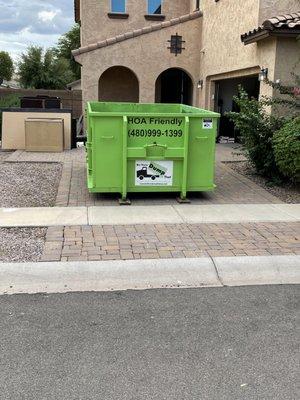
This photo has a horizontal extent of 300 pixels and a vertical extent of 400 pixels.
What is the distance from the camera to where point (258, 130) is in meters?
9.89

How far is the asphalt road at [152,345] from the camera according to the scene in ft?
10.7

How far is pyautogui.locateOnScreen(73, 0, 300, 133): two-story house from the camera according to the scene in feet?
38.9

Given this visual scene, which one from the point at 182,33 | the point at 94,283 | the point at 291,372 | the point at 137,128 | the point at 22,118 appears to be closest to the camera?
the point at 291,372

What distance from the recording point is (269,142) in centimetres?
974

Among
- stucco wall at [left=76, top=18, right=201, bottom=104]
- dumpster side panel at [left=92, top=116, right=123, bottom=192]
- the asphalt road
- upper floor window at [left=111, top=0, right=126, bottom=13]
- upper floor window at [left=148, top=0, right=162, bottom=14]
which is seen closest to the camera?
the asphalt road

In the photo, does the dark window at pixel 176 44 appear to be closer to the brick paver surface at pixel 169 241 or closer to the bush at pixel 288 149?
the bush at pixel 288 149

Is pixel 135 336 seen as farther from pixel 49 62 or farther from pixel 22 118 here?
pixel 49 62

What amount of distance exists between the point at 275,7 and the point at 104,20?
10.1 metres

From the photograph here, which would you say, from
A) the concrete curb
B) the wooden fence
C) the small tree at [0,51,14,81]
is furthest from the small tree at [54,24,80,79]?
the concrete curb

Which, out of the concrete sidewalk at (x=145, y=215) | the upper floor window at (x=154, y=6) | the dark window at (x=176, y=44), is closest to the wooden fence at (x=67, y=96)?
the upper floor window at (x=154, y=6)

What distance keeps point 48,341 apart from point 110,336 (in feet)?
1.60

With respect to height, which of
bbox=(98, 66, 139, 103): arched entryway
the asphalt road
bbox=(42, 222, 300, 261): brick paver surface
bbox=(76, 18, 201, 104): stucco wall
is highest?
bbox=(76, 18, 201, 104): stucco wall

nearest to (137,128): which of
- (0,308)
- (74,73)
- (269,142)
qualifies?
(269,142)

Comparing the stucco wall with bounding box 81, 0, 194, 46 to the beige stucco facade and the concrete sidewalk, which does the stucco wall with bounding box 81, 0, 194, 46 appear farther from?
the concrete sidewalk
